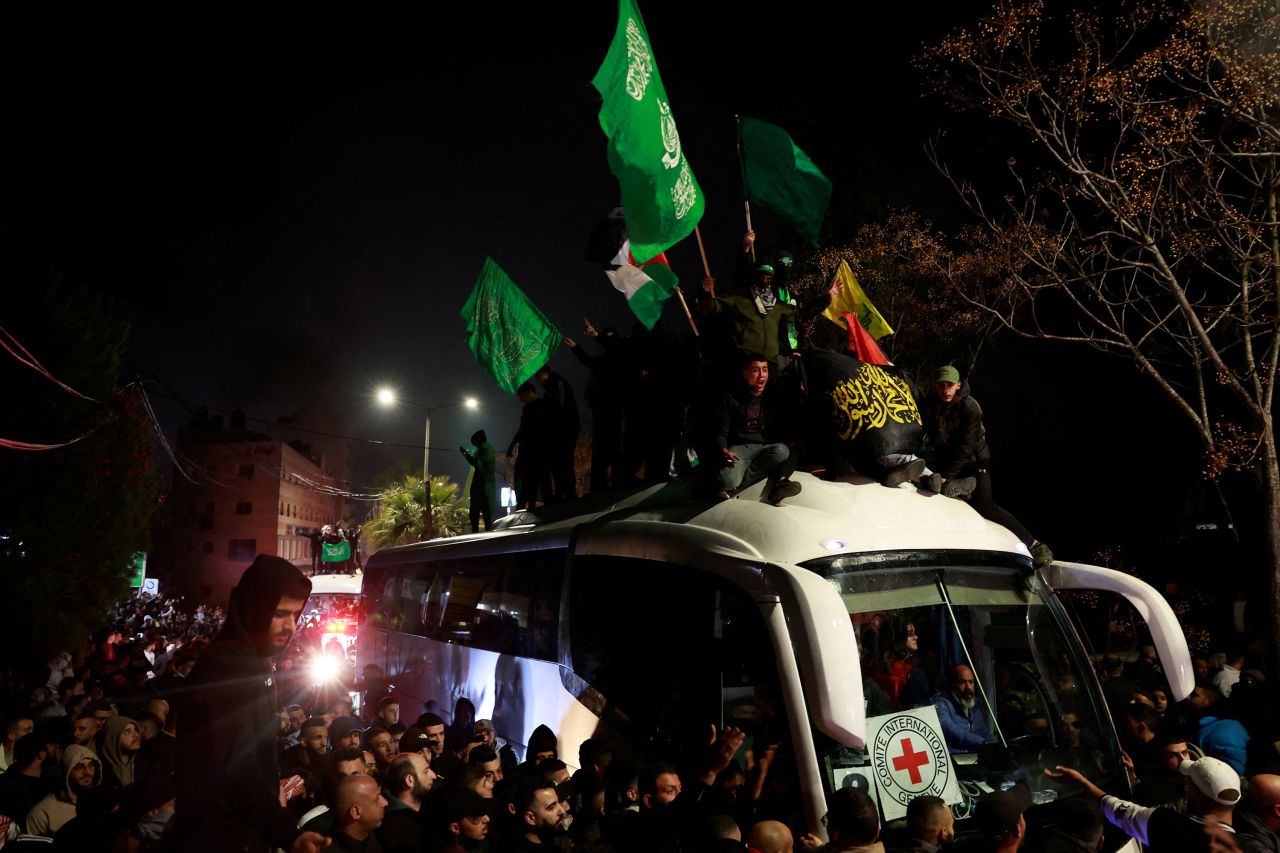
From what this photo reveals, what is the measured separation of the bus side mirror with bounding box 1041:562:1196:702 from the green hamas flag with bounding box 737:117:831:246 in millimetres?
5367

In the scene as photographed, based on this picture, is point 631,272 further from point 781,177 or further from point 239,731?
point 239,731

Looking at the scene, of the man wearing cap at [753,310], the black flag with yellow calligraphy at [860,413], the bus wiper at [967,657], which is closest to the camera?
the bus wiper at [967,657]

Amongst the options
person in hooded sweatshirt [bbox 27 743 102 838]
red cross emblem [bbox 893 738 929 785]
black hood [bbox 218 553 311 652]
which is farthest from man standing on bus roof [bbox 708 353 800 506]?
person in hooded sweatshirt [bbox 27 743 102 838]

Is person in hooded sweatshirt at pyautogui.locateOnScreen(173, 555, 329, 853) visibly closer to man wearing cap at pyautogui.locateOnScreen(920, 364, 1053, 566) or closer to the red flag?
man wearing cap at pyautogui.locateOnScreen(920, 364, 1053, 566)

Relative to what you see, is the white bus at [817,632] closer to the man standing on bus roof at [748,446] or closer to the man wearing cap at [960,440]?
the man standing on bus roof at [748,446]

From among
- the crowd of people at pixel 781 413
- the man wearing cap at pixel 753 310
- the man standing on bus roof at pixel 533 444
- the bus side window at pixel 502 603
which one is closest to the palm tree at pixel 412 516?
the man standing on bus roof at pixel 533 444

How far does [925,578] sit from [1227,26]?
27.5 feet

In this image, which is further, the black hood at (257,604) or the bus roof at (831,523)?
the bus roof at (831,523)

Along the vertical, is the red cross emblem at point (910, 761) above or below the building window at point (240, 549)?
below

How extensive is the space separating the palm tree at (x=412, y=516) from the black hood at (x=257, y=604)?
29437 mm

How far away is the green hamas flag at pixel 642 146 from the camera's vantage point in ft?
27.9

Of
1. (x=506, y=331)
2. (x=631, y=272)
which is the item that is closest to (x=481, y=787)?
(x=631, y=272)

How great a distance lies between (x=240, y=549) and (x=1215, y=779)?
6146 centimetres

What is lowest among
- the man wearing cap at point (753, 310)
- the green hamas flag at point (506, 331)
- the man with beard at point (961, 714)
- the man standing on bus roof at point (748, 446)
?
the man with beard at point (961, 714)
